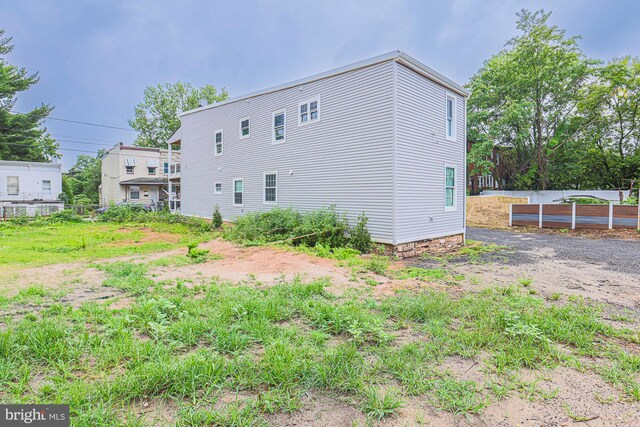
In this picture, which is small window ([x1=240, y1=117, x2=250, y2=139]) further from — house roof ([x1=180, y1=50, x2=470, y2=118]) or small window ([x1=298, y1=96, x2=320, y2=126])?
small window ([x1=298, y1=96, x2=320, y2=126])

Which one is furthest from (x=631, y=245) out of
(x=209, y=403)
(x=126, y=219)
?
(x=126, y=219)

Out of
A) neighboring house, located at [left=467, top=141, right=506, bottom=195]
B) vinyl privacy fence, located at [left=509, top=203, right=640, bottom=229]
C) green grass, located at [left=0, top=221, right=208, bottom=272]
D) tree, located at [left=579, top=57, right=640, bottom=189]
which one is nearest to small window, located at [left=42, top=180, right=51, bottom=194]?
green grass, located at [left=0, top=221, right=208, bottom=272]

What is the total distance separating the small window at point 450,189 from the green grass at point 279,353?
23.4 feet

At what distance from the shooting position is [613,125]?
968 inches

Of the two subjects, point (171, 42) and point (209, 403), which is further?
point (171, 42)

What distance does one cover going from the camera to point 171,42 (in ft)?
71.9

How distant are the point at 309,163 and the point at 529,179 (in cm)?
2427

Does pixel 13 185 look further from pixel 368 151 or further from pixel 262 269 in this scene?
pixel 368 151

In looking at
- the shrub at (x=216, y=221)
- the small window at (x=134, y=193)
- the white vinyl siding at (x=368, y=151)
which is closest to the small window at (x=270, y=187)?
the white vinyl siding at (x=368, y=151)

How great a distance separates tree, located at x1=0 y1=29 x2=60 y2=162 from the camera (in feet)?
77.9

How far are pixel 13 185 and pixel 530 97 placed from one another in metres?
40.4

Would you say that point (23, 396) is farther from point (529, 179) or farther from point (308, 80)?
point (529, 179)

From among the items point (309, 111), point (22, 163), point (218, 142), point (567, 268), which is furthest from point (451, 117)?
point (22, 163)

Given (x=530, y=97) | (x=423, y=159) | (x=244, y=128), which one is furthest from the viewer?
(x=530, y=97)
